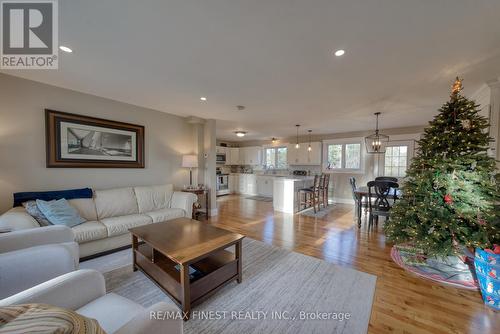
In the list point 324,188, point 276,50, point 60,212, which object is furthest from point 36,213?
point 324,188

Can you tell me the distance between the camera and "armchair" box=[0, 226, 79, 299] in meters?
1.27

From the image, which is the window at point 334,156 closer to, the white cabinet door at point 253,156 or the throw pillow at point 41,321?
the white cabinet door at point 253,156

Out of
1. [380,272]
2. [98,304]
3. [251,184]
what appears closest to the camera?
[98,304]

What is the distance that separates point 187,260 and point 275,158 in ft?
22.0

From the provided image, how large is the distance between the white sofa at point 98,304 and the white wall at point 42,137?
2.54 metres

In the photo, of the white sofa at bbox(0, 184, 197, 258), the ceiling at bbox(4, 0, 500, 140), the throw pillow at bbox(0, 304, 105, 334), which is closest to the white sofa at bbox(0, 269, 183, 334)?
the throw pillow at bbox(0, 304, 105, 334)

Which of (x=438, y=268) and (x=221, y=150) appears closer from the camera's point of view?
(x=438, y=268)

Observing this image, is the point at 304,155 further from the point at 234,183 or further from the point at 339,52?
the point at 339,52

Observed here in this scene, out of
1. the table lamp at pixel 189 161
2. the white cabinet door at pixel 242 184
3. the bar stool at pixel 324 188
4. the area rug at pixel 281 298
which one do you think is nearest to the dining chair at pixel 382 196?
the area rug at pixel 281 298

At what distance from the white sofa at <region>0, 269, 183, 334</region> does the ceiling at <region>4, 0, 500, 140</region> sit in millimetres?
1835

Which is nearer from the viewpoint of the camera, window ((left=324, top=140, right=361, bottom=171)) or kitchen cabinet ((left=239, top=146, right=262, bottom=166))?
window ((left=324, top=140, right=361, bottom=171))

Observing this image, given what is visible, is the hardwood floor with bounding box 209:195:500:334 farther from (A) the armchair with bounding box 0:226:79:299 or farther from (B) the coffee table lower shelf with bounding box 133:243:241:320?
(A) the armchair with bounding box 0:226:79:299

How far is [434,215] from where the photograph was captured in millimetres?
2250

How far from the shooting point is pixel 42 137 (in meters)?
2.73
